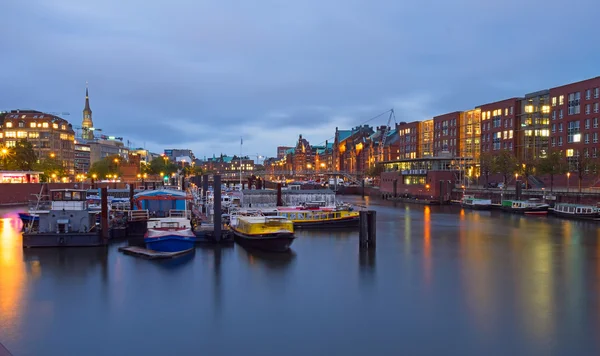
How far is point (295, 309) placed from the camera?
2202 centimetres

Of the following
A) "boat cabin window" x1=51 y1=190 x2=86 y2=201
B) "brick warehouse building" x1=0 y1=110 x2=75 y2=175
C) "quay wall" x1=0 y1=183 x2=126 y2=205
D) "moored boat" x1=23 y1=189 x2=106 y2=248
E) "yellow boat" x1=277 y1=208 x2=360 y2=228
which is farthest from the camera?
"brick warehouse building" x1=0 y1=110 x2=75 y2=175

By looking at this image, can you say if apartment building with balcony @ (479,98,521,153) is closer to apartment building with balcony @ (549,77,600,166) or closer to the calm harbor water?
apartment building with balcony @ (549,77,600,166)

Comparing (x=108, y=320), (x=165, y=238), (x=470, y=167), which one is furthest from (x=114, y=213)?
(x=470, y=167)

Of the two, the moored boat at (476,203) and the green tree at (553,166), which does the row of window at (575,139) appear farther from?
the moored boat at (476,203)

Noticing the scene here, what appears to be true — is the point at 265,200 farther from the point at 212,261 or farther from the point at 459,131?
the point at 459,131

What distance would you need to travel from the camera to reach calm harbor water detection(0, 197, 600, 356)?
17.9 meters

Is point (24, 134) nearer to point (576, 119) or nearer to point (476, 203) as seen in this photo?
point (476, 203)

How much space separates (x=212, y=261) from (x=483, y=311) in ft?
57.5

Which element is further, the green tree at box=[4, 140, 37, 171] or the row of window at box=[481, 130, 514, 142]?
the row of window at box=[481, 130, 514, 142]

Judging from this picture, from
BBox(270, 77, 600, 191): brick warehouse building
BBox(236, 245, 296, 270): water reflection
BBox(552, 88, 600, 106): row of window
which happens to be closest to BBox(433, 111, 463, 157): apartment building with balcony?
BBox(270, 77, 600, 191): brick warehouse building

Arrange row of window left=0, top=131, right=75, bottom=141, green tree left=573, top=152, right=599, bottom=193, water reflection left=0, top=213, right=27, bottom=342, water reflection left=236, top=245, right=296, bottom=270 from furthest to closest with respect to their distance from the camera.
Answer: row of window left=0, top=131, right=75, bottom=141 < green tree left=573, top=152, right=599, bottom=193 < water reflection left=236, top=245, right=296, bottom=270 < water reflection left=0, top=213, right=27, bottom=342

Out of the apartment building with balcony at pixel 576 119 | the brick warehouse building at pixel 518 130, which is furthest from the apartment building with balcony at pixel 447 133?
the apartment building with balcony at pixel 576 119

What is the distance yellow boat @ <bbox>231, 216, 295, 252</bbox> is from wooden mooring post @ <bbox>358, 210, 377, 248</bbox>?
5.35 metres

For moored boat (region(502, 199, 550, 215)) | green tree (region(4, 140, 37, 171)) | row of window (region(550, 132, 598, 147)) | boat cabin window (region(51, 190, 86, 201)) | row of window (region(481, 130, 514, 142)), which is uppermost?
row of window (region(481, 130, 514, 142))
